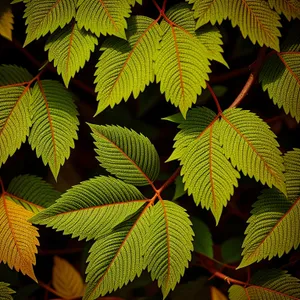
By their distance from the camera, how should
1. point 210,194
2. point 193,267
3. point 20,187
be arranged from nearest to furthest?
point 210,194, point 20,187, point 193,267

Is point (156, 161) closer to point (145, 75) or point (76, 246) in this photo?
point (145, 75)

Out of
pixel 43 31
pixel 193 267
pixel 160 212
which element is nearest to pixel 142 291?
pixel 193 267

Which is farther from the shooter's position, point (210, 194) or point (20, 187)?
point (20, 187)

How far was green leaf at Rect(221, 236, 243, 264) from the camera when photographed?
0.97 metres

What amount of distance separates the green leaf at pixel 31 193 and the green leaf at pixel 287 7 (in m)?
0.58

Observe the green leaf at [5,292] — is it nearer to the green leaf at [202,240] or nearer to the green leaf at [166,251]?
the green leaf at [166,251]

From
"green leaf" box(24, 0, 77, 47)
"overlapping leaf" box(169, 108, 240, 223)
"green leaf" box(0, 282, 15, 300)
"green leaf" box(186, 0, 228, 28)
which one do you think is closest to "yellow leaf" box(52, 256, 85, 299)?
"green leaf" box(0, 282, 15, 300)

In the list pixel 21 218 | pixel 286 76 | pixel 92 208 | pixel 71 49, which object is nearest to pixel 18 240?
pixel 21 218

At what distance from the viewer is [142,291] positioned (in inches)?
41.3

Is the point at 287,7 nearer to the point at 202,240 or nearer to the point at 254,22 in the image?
the point at 254,22

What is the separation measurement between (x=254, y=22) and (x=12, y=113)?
0.50 metres

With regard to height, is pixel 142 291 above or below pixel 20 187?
below

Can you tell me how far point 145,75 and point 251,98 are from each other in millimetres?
382

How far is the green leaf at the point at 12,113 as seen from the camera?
0.80 m
